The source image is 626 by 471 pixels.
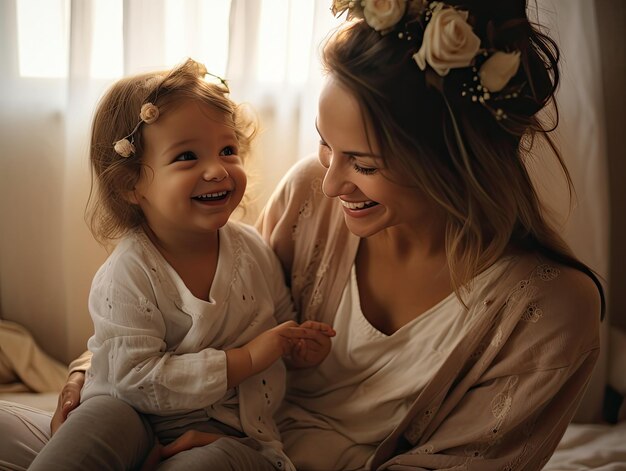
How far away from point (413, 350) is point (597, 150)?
0.92 m

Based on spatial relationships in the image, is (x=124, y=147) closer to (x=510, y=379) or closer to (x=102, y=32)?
(x=102, y=32)

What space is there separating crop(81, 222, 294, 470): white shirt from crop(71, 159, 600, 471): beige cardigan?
29 cm

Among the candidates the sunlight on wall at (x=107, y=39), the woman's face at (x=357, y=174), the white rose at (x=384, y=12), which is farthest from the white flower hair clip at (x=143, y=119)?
the sunlight on wall at (x=107, y=39)

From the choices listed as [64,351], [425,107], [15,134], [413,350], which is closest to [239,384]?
[413,350]

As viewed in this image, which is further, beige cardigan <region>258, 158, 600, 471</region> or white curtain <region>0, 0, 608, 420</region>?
white curtain <region>0, 0, 608, 420</region>

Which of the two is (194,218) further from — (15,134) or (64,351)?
(64,351)

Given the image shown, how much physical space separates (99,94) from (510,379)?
1236 mm

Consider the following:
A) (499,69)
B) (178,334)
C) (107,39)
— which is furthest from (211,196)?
(107,39)

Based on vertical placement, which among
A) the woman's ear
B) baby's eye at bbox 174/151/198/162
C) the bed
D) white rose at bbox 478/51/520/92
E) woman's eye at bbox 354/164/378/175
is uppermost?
white rose at bbox 478/51/520/92

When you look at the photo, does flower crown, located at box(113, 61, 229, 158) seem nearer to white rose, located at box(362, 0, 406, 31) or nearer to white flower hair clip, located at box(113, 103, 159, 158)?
white flower hair clip, located at box(113, 103, 159, 158)

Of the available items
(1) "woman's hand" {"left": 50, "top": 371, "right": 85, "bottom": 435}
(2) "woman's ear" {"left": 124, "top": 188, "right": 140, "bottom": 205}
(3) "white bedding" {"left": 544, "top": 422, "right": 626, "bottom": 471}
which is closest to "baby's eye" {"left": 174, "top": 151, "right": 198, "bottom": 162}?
(2) "woman's ear" {"left": 124, "top": 188, "right": 140, "bottom": 205}

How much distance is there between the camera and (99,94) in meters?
1.76

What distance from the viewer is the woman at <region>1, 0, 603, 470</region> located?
1.13 meters

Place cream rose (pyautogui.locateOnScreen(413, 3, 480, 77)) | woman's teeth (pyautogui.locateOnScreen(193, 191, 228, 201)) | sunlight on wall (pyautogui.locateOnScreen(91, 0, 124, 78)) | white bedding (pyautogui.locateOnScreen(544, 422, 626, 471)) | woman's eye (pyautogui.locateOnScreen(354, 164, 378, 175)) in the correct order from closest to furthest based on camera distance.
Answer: cream rose (pyautogui.locateOnScreen(413, 3, 480, 77)) < woman's eye (pyautogui.locateOnScreen(354, 164, 378, 175)) < woman's teeth (pyautogui.locateOnScreen(193, 191, 228, 201)) < white bedding (pyautogui.locateOnScreen(544, 422, 626, 471)) < sunlight on wall (pyautogui.locateOnScreen(91, 0, 124, 78))
